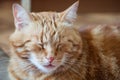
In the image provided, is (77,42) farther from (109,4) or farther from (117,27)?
(109,4)

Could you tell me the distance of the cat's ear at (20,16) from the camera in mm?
1241

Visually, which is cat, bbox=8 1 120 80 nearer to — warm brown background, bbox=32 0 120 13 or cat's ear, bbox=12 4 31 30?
cat's ear, bbox=12 4 31 30

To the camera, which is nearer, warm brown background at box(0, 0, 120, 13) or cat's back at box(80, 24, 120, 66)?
cat's back at box(80, 24, 120, 66)

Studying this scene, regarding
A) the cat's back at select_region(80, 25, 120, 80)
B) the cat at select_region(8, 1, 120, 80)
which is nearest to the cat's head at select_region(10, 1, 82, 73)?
the cat at select_region(8, 1, 120, 80)

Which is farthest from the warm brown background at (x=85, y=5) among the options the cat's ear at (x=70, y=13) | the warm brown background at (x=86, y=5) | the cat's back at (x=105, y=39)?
the cat's ear at (x=70, y=13)

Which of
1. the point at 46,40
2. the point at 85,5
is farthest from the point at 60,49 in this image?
the point at 85,5

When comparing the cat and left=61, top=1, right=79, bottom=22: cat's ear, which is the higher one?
left=61, top=1, right=79, bottom=22: cat's ear

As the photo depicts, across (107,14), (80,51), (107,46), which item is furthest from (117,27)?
(107,14)

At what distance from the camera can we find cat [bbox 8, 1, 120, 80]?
122 centimetres

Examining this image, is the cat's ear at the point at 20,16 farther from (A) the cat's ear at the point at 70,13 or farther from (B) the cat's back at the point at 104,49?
(B) the cat's back at the point at 104,49

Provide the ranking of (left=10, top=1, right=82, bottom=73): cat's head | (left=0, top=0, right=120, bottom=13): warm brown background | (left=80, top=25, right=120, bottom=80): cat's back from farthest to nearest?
(left=0, top=0, right=120, bottom=13): warm brown background
(left=80, top=25, right=120, bottom=80): cat's back
(left=10, top=1, right=82, bottom=73): cat's head

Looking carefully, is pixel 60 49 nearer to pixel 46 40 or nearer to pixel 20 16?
pixel 46 40

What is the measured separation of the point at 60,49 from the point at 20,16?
198mm

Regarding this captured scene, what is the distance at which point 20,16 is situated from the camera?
1258mm
